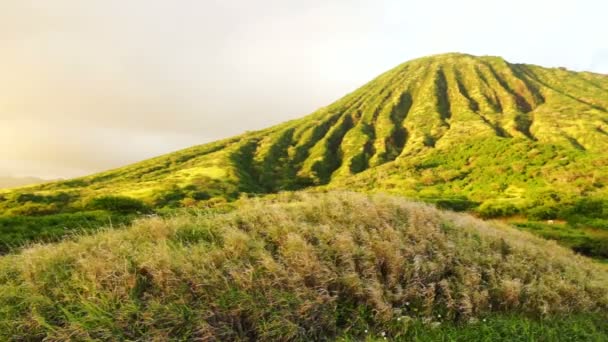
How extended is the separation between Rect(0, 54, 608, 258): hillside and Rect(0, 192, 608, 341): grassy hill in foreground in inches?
1264

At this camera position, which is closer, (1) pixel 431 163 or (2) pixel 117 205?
(2) pixel 117 205

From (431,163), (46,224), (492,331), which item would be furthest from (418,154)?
(492,331)

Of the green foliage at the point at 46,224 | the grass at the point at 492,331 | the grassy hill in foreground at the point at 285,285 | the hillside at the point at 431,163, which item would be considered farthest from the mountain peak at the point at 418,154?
the grass at the point at 492,331

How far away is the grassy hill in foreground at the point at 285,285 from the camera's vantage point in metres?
8.23

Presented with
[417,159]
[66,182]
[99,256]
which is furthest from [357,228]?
[66,182]

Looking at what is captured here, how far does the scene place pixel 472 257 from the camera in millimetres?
A: 13180

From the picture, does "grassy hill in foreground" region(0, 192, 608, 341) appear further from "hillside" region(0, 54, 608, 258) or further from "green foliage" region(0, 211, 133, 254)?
"hillside" region(0, 54, 608, 258)

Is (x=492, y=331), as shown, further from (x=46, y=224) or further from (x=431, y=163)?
(x=431, y=163)

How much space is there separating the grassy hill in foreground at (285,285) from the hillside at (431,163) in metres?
32.1

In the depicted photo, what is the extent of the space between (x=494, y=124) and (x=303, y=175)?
76794 mm

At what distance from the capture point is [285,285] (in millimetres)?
9445

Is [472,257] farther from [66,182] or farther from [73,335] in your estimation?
[66,182]

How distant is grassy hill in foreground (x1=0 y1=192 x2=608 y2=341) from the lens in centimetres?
823

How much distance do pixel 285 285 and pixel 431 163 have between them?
11481cm
